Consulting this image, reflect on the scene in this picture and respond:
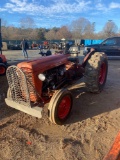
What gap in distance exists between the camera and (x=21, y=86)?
3.54 meters

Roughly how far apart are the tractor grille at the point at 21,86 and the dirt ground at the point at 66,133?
1.73 ft

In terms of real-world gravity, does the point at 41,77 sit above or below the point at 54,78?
above

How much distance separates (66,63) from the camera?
4.65 meters

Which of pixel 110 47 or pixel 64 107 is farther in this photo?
pixel 110 47

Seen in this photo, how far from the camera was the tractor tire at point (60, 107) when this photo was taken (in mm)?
3459

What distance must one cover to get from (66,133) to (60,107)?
0.55 meters

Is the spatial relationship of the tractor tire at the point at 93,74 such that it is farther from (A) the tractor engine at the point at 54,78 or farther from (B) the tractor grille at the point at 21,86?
(B) the tractor grille at the point at 21,86

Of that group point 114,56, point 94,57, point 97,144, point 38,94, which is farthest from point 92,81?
point 114,56

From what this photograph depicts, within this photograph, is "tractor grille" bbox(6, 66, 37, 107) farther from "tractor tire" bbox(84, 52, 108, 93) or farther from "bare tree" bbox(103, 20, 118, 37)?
"bare tree" bbox(103, 20, 118, 37)

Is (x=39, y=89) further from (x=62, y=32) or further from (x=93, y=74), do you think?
(x=62, y=32)

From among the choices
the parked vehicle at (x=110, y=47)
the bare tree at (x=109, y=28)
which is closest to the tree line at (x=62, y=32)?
the bare tree at (x=109, y=28)

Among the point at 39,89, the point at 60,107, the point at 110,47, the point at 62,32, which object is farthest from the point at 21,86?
the point at 62,32

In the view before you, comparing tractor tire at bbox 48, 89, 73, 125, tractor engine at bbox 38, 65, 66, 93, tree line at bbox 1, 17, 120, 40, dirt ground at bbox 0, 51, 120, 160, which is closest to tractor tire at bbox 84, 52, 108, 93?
dirt ground at bbox 0, 51, 120, 160

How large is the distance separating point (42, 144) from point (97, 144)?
94 cm
